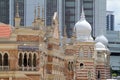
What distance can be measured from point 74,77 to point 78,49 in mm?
4107

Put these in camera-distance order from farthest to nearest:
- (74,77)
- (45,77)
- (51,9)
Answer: (51,9)
(74,77)
(45,77)

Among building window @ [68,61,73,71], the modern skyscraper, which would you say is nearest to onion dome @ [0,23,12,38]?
building window @ [68,61,73,71]

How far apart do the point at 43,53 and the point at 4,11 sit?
6012cm

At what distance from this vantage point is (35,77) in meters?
46.9

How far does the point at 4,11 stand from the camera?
356 ft

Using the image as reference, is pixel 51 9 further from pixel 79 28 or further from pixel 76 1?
pixel 79 28

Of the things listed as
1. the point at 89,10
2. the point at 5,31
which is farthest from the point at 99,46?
the point at 5,31

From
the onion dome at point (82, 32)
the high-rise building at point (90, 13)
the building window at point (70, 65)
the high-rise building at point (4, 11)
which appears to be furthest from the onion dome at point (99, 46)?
the high-rise building at point (90, 13)

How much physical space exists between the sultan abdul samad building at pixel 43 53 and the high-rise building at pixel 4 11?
37248 millimetres

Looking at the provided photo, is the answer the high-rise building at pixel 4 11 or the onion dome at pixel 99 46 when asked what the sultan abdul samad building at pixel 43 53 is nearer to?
the onion dome at pixel 99 46

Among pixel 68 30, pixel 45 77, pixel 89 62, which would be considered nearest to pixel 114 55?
pixel 68 30

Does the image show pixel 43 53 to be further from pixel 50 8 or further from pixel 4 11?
pixel 50 8

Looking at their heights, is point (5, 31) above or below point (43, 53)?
above

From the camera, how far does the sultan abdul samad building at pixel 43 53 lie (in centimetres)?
4625
